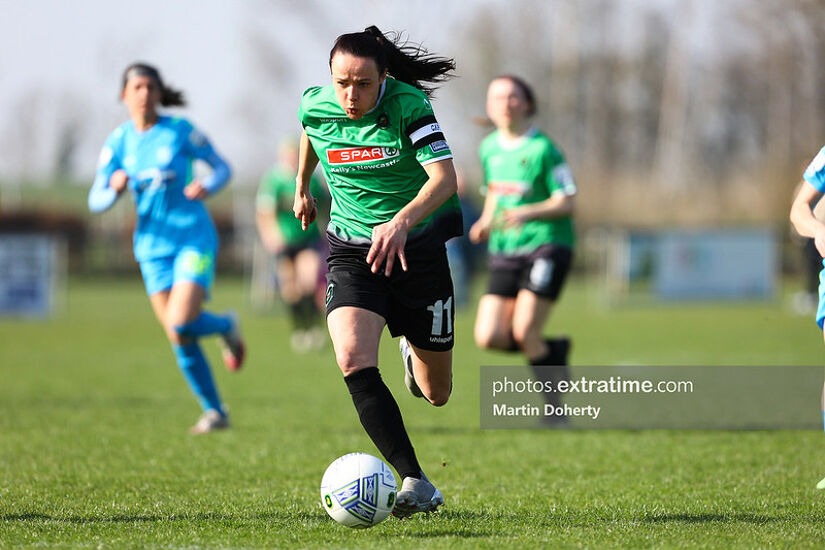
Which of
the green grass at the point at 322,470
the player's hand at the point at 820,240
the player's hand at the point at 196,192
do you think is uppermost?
the player's hand at the point at 196,192

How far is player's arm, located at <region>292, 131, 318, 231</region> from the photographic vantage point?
4840 mm

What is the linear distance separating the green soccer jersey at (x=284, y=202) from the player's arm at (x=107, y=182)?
19.8 feet

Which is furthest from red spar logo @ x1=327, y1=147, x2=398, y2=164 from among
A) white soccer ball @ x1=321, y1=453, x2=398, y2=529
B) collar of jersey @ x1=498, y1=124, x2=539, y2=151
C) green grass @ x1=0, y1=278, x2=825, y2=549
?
collar of jersey @ x1=498, y1=124, x2=539, y2=151

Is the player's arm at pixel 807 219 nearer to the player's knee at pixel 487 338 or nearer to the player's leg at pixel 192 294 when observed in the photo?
the player's knee at pixel 487 338

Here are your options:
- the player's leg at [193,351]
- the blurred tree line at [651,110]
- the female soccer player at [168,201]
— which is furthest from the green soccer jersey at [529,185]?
the blurred tree line at [651,110]

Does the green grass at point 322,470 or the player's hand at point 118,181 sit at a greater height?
the player's hand at point 118,181

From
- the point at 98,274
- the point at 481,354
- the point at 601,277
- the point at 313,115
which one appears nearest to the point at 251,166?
the point at 98,274

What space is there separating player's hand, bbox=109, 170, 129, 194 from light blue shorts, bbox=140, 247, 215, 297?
531 mm

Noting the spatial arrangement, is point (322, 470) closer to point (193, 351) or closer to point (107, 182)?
point (193, 351)

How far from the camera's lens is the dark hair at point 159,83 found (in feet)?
23.2

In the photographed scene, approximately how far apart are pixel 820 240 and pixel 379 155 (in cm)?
187

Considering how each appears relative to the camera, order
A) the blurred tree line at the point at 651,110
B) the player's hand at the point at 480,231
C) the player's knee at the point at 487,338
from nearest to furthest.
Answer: the player's hand at the point at 480,231 → the player's knee at the point at 487,338 → the blurred tree line at the point at 651,110

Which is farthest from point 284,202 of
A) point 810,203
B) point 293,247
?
point 810,203

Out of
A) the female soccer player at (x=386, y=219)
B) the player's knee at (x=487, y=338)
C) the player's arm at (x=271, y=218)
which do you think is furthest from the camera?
the player's arm at (x=271, y=218)
